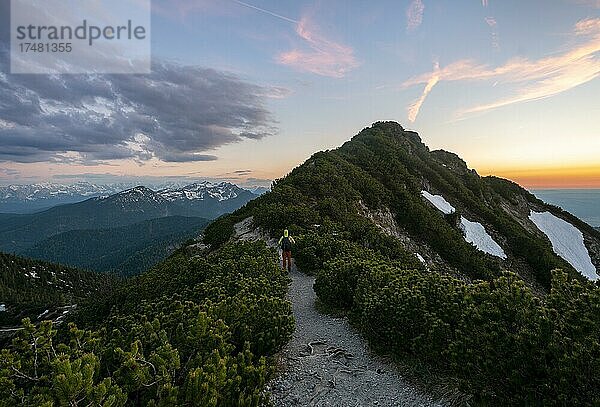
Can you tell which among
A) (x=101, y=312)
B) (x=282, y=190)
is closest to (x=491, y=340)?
(x=101, y=312)

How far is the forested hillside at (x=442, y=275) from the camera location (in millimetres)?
4672

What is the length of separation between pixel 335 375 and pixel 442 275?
530 cm

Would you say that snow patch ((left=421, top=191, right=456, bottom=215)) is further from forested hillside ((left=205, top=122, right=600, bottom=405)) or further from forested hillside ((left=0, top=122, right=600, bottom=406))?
forested hillside ((left=0, top=122, right=600, bottom=406))

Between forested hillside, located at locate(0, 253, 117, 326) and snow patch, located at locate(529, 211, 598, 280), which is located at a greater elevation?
snow patch, located at locate(529, 211, 598, 280)

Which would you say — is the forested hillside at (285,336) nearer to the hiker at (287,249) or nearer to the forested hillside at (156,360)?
the forested hillside at (156,360)

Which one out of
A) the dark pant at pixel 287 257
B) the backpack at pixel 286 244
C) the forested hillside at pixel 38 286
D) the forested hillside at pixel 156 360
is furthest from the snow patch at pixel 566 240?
the forested hillside at pixel 38 286

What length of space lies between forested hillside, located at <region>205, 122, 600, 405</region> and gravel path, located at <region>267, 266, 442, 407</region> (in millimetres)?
507

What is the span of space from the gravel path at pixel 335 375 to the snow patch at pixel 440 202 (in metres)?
34.0

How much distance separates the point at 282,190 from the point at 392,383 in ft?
71.6

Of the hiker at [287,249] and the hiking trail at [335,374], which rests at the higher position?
the hiker at [287,249]

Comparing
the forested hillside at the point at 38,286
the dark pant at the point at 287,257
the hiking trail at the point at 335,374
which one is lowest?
the forested hillside at the point at 38,286

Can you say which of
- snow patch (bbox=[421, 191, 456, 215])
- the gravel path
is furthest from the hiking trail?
snow patch (bbox=[421, 191, 456, 215])

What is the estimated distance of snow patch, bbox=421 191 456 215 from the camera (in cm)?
4100

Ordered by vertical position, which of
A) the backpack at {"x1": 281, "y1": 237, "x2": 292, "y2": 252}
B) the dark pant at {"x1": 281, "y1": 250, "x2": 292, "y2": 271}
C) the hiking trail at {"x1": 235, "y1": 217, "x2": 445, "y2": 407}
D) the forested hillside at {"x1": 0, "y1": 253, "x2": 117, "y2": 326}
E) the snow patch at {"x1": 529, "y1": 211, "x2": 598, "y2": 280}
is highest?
the backpack at {"x1": 281, "y1": 237, "x2": 292, "y2": 252}
